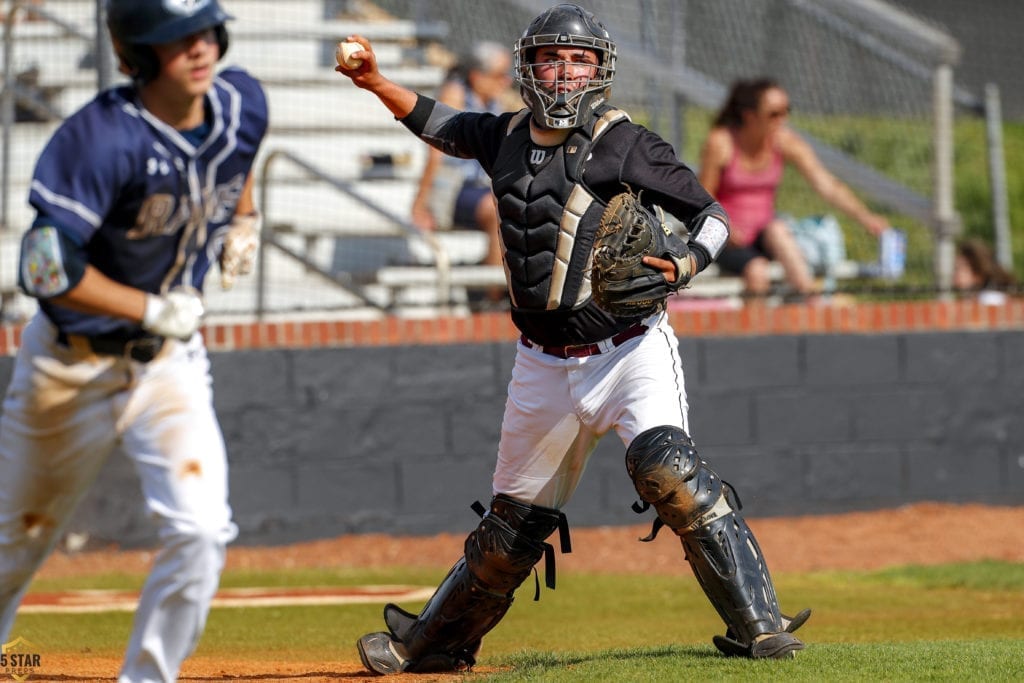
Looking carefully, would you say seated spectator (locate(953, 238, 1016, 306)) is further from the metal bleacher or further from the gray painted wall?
the metal bleacher

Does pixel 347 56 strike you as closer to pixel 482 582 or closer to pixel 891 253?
pixel 482 582

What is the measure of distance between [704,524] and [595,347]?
69 cm

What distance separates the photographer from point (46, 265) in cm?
406

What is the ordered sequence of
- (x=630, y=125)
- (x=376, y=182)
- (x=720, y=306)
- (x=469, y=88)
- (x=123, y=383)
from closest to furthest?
(x=123, y=383)
(x=630, y=125)
(x=720, y=306)
(x=469, y=88)
(x=376, y=182)

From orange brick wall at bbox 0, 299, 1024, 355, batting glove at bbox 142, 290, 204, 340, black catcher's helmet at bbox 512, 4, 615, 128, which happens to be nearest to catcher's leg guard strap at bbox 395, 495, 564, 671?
black catcher's helmet at bbox 512, 4, 615, 128

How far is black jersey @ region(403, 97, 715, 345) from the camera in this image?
16.2ft

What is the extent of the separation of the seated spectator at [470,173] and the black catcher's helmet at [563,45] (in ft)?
15.1

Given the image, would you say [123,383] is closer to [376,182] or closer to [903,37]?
[376,182]

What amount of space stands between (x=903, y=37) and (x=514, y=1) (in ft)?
10.0

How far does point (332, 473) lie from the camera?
911cm

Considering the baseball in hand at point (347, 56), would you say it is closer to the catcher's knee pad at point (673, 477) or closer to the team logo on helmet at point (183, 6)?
the team logo on helmet at point (183, 6)

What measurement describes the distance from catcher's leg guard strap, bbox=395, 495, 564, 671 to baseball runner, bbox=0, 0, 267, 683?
1162mm

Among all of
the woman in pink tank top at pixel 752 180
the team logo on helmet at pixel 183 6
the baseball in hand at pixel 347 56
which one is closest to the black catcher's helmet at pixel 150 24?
the team logo on helmet at pixel 183 6

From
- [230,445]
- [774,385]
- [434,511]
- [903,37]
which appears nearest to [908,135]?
[903,37]
